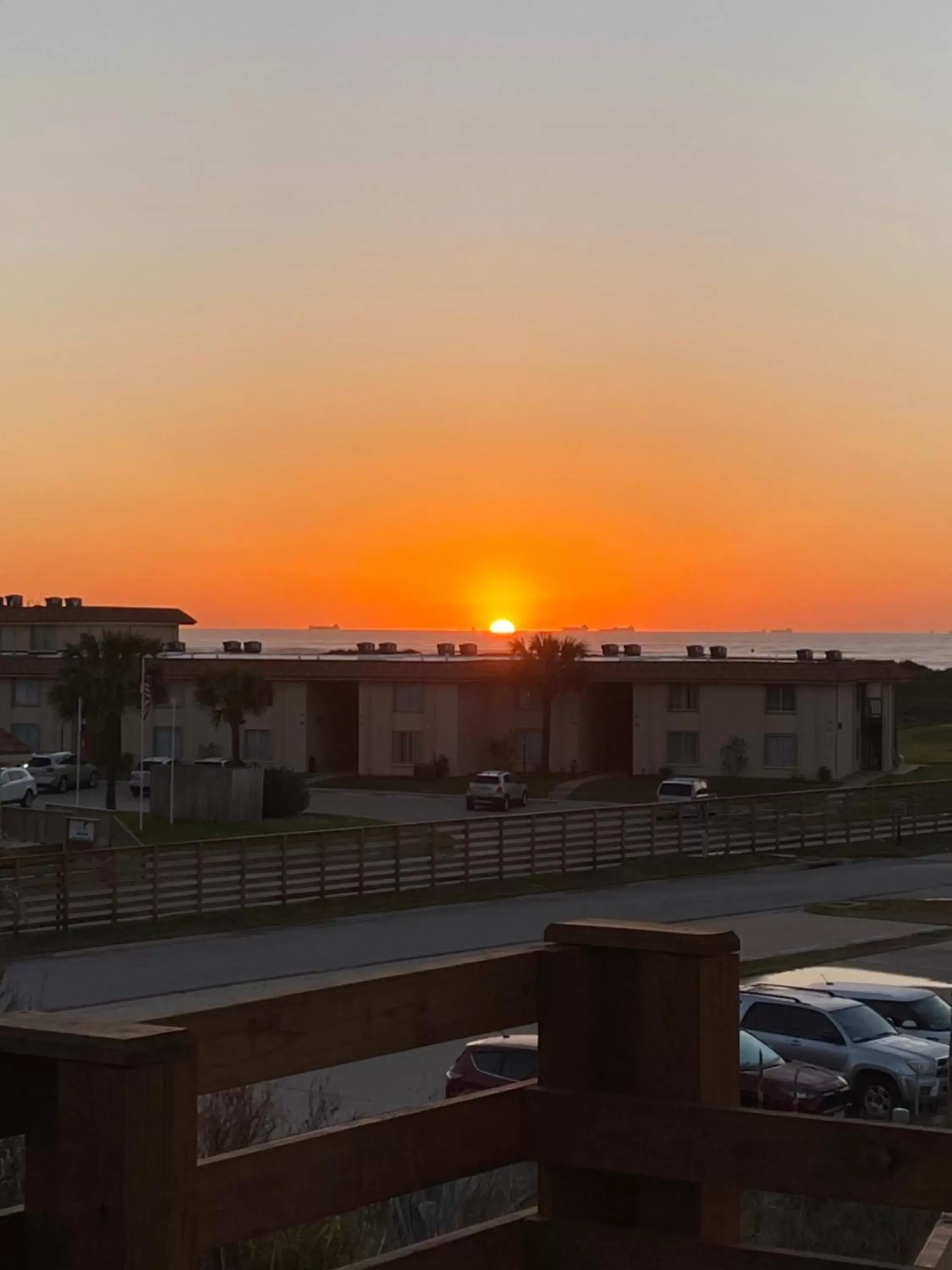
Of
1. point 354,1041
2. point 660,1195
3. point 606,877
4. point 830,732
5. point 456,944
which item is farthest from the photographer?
point 830,732

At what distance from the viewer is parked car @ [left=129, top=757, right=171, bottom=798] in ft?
212

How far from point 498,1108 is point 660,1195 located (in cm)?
38

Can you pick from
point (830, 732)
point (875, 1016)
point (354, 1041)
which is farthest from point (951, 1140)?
point (830, 732)

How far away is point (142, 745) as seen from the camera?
176 feet

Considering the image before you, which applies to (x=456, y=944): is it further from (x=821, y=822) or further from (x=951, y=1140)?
(x=951, y=1140)

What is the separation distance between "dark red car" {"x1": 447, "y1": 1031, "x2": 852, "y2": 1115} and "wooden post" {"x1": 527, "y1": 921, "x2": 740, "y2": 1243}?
955cm

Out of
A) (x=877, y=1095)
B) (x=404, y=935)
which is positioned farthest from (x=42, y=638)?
(x=877, y=1095)

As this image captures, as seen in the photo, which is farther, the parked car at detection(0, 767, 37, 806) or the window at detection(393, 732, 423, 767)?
the window at detection(393, 732, 423, 767)

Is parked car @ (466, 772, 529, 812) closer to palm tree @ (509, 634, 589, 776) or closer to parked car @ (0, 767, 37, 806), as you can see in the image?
palm tree @ (509, 634, 589, 776)

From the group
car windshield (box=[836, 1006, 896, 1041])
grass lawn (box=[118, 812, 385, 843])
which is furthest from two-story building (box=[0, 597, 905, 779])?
car windshield (box=[836, 1006, 896, 1041])

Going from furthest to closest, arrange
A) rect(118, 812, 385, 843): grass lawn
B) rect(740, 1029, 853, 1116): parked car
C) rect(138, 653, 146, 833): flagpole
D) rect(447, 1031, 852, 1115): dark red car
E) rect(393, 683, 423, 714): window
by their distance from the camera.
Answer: rect(393, 683, 423, 714): window
rect(138, 653, 146, 833): flagpole
rect(118, 812, 385, 843): grass lawn
rect(740, 1029, 853, 1116): parked car
rect(447, 1031, 852, 1115): dark red car

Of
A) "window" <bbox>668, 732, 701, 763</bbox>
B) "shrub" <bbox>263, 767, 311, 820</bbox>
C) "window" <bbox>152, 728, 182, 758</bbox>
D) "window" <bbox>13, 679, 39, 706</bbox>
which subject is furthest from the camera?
"window" <bbox>13, 679, 39, 706</bbox>

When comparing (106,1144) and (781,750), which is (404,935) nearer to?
(106,1144)

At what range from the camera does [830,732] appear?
6744cm
